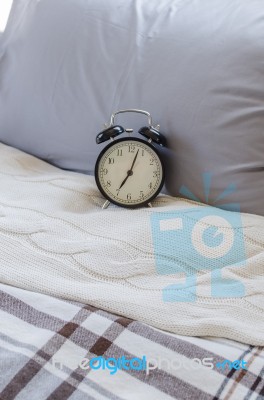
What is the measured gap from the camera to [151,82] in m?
1.14

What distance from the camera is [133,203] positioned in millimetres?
1131

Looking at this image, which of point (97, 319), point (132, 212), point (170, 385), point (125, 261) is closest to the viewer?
point (170, 385)

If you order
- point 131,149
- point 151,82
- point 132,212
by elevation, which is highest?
point 151,82

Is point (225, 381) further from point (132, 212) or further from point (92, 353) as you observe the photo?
point (132, 212)

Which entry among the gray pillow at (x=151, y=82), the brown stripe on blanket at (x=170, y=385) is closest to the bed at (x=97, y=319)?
the brown stripe on blanket at (x=170, y=385)

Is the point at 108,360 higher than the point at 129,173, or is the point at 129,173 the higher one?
the point at 129,173

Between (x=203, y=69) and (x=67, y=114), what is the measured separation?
331 mm

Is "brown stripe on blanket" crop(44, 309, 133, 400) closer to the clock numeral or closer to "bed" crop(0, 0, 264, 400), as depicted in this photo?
"bed" crop(0, 0, 264, 400)

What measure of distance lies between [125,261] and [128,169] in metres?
0.22

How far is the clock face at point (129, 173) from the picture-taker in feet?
3.69

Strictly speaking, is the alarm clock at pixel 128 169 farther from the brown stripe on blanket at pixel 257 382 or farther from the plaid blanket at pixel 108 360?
the brown stripe on blanket at pixel 257 382

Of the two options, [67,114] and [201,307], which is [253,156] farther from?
[67,114]

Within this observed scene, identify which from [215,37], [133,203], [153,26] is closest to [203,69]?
[215,37]

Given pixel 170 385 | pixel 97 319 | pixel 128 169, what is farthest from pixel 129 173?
pixel 170 385
